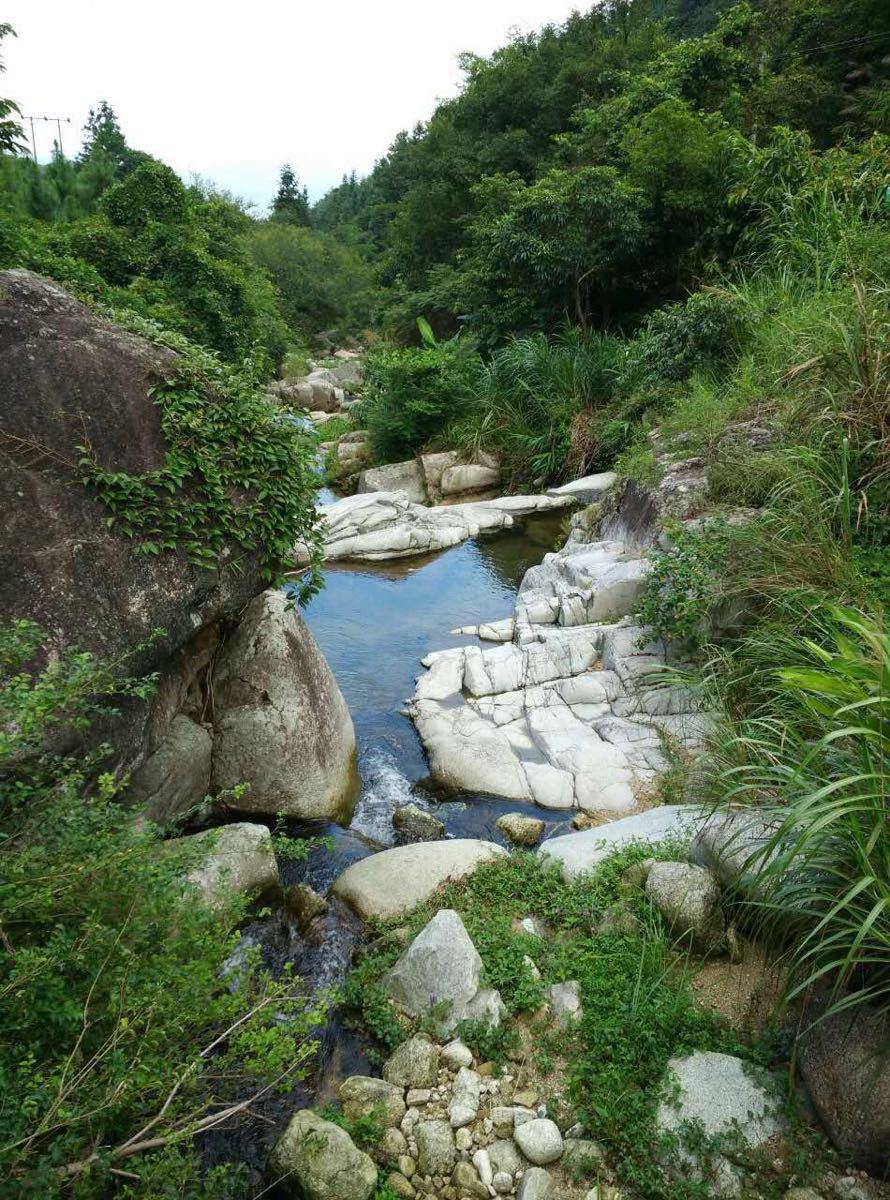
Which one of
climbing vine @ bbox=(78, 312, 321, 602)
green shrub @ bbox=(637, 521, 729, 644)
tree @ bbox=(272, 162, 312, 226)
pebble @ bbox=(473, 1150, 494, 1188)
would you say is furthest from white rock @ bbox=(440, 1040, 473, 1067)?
tree @ bbox=(272, 162, 312, 226)

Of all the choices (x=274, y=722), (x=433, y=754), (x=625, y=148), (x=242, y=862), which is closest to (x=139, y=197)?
(x=625, y=148)

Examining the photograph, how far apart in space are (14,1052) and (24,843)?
80 centimetres

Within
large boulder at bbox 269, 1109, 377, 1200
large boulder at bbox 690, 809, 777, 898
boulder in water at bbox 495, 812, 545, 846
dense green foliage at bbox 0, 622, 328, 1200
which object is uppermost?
dense green foliage at bbox 0, 622, 328, 1200

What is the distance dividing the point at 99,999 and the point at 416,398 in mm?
14201

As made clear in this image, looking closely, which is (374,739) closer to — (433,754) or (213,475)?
(433,754)

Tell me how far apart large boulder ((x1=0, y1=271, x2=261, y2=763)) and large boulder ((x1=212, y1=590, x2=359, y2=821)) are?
824 mm

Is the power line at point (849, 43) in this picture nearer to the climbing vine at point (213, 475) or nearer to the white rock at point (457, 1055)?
the climbing vine at point (213, 475)

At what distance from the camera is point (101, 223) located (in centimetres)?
1561

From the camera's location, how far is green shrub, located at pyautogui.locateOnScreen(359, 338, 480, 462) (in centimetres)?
1544

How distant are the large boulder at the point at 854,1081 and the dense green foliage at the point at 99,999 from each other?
1.94 m

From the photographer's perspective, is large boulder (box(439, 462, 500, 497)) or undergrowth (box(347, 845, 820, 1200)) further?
large boulder (box(439, 462, 500, 497))

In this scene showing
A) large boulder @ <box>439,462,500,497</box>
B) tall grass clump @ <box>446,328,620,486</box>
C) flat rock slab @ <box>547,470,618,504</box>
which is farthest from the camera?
large boulder @ <box>439,462,500,497</box>

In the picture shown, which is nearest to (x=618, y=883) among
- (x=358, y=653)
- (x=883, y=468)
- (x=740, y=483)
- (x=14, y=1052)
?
(x=14, y=1052)

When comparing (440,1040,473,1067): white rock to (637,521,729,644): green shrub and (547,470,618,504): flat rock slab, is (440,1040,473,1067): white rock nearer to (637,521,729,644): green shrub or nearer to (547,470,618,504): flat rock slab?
(637,521,729,644): green shrub
